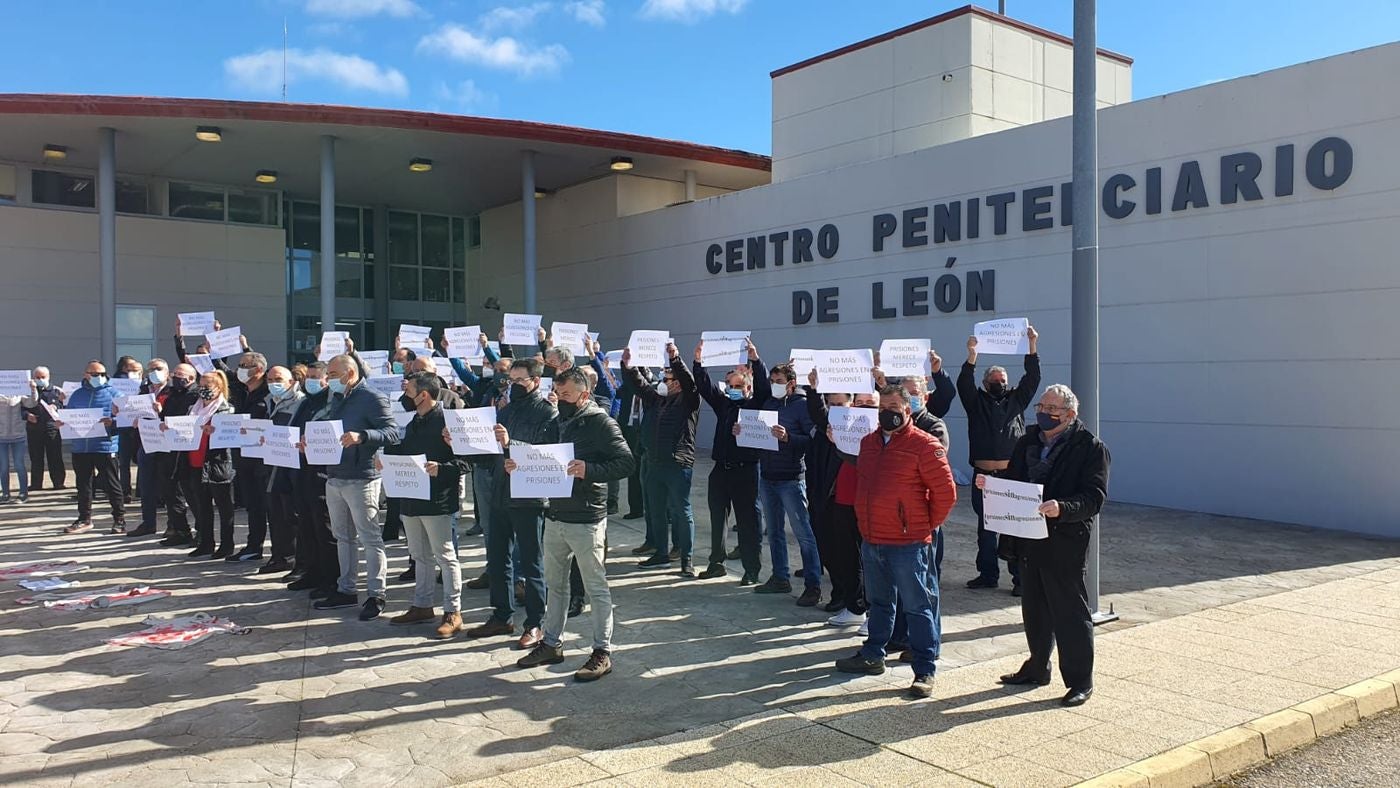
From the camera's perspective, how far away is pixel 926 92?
58.6 ft

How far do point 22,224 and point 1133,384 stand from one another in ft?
75.1

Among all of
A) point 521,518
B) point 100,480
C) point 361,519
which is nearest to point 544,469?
point 521,518

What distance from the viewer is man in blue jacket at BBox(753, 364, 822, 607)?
813 centimetres

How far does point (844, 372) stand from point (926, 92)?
1194cm

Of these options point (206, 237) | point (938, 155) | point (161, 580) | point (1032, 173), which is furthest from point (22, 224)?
point (1032, 173)

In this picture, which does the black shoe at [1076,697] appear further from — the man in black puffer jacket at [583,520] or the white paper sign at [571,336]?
the white paper sign at [571,336]

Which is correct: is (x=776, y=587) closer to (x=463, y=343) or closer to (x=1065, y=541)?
(x=1065, y=541)

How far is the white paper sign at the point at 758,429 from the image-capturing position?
8086mm

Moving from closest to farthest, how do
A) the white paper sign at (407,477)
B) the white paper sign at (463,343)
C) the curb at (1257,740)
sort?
the curb at (1257,740)
the white paper sign at (407,477)
the white paper sign at (463,343)

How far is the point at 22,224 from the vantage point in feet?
71.2

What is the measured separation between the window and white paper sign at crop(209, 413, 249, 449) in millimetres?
15766

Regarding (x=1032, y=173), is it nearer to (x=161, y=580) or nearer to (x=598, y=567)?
(x=598, y=567)

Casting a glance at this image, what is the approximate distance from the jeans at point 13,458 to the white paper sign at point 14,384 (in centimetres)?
96

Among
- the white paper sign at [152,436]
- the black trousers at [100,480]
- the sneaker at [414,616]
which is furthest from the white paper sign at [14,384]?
the sneaker at [414,616]
